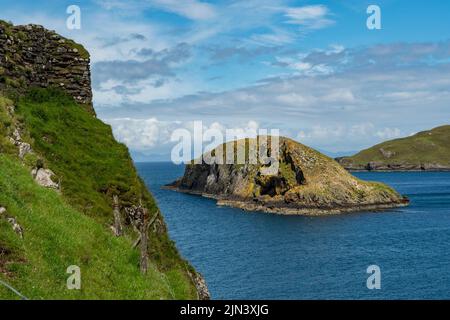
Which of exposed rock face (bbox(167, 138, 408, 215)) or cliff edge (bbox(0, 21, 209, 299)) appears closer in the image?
cliff edge (bbox(0, 21, 209, 299))

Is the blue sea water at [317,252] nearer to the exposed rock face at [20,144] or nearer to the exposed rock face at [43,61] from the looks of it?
the exposed rock face at [43,61]

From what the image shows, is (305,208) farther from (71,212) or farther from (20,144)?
(71,212)

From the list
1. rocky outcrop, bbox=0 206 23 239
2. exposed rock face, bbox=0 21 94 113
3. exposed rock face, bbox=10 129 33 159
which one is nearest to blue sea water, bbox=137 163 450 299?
exposed rock face, bbox=0 21 94 113

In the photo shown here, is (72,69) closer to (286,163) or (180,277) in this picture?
(180,277)

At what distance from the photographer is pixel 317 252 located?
3383 inches

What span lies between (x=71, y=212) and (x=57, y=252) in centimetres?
482

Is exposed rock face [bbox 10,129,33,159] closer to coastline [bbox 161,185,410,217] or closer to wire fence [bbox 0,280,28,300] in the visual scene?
wire fence [bbox 0,280,28,300]

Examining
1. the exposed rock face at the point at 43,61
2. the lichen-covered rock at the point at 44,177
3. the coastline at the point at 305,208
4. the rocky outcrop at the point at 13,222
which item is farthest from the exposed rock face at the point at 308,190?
the rocky outcrop at the point at 13,222

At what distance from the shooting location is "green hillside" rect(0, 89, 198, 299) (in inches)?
635

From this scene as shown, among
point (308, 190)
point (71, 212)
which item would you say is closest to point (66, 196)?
point (71, 212)

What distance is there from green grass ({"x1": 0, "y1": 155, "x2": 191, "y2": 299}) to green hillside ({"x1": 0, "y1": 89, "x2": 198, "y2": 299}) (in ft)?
0.12

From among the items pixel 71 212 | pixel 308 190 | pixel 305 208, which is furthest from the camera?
pixel 308 190

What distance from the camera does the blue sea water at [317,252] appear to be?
62.5 metres

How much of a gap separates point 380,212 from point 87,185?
411 feet
